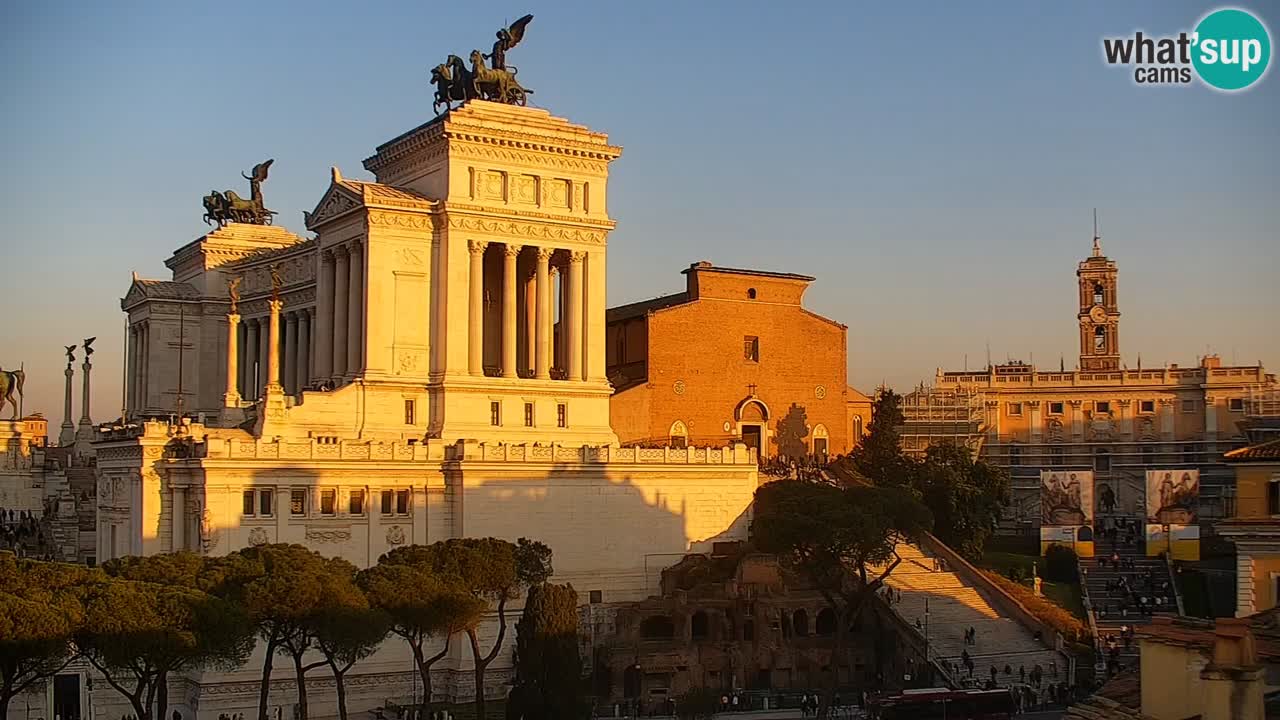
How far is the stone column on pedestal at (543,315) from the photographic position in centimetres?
7694

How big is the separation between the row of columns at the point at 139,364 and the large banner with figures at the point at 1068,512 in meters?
53.3

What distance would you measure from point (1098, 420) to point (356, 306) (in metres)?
60.4

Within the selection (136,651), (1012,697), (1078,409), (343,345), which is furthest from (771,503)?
(1078,409)

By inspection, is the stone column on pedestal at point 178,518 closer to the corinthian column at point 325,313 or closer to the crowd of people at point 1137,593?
the corinthian column at point 325,313

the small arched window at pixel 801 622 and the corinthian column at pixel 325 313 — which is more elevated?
the corinthian column at pixel 325 313

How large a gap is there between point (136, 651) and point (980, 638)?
3660 cm

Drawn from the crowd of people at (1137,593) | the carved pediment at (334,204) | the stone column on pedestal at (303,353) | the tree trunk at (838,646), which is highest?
the carved pediment at (334,204)

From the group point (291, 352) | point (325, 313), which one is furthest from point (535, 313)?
point (291, 352)

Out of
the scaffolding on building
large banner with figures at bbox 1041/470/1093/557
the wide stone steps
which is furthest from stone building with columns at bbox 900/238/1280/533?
the wide stone steps

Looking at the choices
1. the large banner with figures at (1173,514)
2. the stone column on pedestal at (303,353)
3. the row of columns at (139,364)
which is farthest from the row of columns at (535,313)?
the large banner with figures at (1173,514)

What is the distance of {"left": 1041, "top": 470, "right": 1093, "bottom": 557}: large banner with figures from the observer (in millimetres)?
83000

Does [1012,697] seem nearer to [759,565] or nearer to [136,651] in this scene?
[759,565]

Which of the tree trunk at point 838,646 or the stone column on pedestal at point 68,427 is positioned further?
the stone column on pedestal at point 68,427

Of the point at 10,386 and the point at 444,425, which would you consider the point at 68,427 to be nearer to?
the point at 10,386
